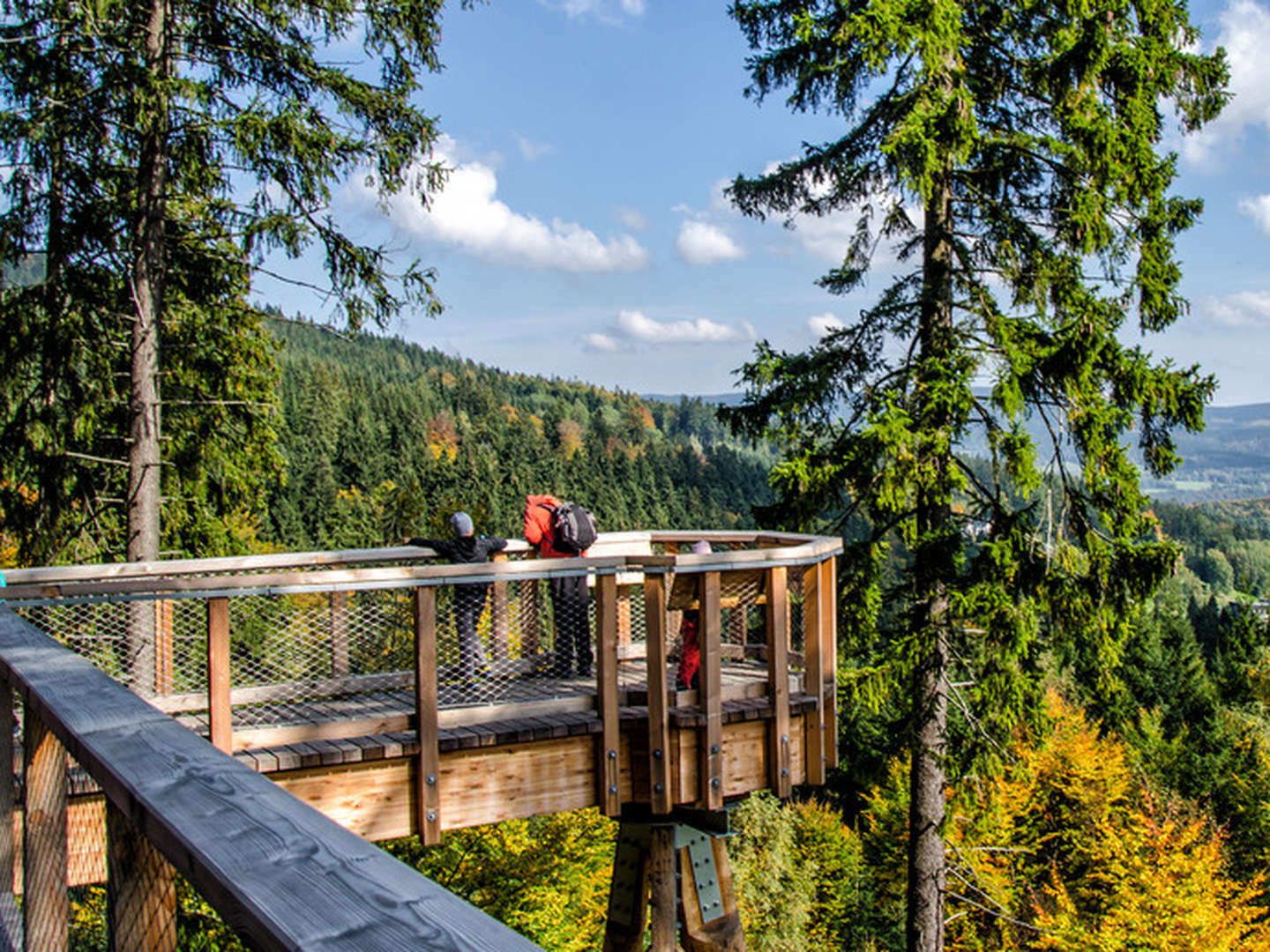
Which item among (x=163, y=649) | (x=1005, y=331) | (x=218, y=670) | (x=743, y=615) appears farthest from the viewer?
(x=1005, y=331)

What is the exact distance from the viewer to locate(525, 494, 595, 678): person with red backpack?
7.35 metres

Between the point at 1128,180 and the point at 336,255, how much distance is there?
323 inches

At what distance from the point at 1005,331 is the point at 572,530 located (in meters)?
5.86

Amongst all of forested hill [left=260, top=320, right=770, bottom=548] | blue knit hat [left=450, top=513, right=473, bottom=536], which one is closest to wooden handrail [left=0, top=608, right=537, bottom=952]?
blue knit hat [left=450, top=513, right=473, bottom=536]

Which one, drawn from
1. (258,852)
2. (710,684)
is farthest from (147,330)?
(258,852)

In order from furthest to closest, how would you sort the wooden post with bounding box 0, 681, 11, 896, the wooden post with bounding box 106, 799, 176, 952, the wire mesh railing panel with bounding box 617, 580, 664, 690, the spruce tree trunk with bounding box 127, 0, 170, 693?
the spruce tree trunk with bounding box 127, 0, 170, 693
the wire mesh railing panel with bounding box 617, 580, 664, 690
the wooden post with bounding box 0, 681, 11, 896
the wooden post with bounding box 106, 799, 176, 952

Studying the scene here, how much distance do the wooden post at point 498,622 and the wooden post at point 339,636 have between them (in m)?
0.94

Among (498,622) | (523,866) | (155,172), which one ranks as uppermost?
(155,172)

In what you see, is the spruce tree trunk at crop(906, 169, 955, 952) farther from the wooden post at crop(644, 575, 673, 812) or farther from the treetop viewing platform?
the wooden post at crop(644, 575, 673, 812)

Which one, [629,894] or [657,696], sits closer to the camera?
[657,696]

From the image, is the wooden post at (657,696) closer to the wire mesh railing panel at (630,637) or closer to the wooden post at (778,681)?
the wooden post at (778,681)

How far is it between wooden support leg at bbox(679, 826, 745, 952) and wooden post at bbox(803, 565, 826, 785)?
0.85 metres

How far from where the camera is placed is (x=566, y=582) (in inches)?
290

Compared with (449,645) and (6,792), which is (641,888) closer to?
(449,645)
